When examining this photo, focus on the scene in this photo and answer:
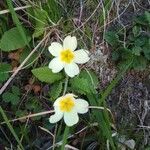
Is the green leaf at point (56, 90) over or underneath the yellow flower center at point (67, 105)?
over

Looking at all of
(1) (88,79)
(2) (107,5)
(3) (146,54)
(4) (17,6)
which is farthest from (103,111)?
(4) (17,6)

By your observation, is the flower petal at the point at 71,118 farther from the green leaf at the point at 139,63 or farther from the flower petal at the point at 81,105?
the green leaf at the point at 139,63

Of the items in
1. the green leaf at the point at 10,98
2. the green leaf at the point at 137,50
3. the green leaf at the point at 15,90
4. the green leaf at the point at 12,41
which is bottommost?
the green leaf at the point at 10,98

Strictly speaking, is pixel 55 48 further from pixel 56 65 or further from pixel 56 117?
pixel 56 117

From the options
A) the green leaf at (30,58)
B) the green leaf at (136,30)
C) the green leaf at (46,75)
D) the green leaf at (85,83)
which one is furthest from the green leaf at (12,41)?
the green leaf at (136,30)

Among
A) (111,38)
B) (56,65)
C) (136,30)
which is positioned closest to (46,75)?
(56,65)

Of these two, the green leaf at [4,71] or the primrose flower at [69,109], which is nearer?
the primrose flower at [69,109]
